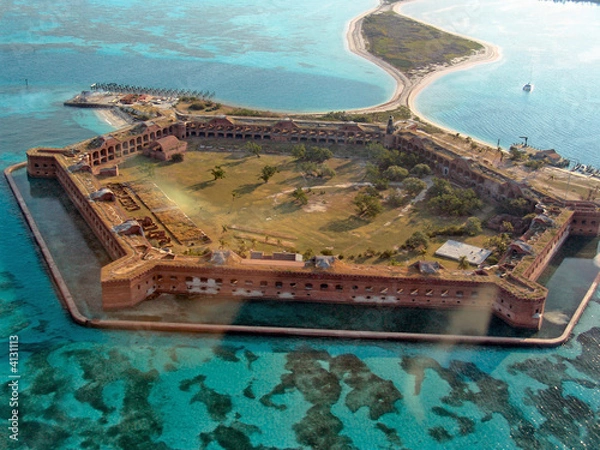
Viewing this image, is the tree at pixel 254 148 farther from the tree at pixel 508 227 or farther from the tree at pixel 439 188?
the tree at pixel 508 227

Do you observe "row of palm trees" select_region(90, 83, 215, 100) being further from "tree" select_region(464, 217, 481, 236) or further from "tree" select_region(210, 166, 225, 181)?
"tree" select_region(464, 217, 481, 236)

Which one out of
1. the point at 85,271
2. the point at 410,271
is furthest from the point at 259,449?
the point at 85,271

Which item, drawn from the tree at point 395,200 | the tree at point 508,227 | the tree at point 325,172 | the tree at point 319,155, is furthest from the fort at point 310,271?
the tree at point 319,155

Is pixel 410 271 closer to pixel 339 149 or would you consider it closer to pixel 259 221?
pixel 259 221

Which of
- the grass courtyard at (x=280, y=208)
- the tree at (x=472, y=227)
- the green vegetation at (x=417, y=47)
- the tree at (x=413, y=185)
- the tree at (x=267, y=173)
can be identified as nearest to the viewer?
the grass courtyard at (x=280, y=208)

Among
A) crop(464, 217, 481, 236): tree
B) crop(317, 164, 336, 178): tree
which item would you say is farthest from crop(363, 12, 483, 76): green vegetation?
crop(464, 217, 481, 236): tree

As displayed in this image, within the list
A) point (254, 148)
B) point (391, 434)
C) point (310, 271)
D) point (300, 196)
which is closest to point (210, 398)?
point (391, 434)
